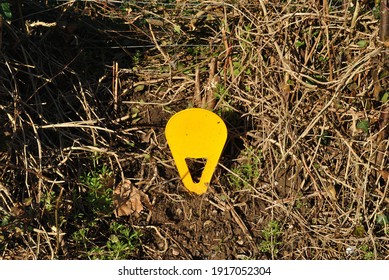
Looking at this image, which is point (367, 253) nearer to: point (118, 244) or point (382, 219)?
point (382, 219)

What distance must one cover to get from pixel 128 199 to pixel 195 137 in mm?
420

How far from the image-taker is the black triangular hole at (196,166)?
358cm

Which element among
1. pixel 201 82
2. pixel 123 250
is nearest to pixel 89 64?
pixel 201 82

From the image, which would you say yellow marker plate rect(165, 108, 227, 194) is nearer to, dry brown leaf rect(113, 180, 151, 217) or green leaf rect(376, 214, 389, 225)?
dry brown leaf rect(113, 180, 151, 217)

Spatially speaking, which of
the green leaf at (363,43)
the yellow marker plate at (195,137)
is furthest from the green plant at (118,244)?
the green leaf at (363,43)

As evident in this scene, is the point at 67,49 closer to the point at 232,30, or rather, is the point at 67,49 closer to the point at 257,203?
the point at 232,30

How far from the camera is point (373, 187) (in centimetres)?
338

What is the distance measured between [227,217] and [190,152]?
34 cm

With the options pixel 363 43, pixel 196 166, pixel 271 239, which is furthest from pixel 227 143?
pixel 363 43

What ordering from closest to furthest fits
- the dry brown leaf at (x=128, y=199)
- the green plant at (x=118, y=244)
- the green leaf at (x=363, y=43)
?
1. the green plant at (x=118, y=244)
2. the dry brown leaf at (x=128, y=199)
3. the green leaf at (x=363, y=43)

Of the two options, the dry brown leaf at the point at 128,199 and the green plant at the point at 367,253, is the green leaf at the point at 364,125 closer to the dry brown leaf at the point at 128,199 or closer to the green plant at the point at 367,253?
the green plant at the point at 367,253

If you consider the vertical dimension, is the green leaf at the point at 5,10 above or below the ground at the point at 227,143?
above

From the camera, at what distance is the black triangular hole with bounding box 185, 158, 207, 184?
141 inches

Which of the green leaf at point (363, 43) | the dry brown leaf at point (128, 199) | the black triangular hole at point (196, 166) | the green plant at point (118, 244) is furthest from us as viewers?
the black triangular hole at point (196, 166)
